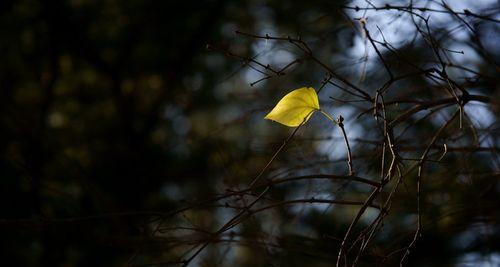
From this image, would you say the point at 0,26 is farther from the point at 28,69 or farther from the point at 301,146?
the point at 301,146

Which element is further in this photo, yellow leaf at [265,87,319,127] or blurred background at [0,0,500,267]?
blurred background at [0,0,500,267]

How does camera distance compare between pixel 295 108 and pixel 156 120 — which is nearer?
pixel 295 108

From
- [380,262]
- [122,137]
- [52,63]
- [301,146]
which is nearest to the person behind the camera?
[380,262]

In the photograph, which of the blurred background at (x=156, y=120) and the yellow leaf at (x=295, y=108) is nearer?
the yellow leaf at (x=295, y=108)

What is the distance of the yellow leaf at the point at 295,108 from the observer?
131 centimetres

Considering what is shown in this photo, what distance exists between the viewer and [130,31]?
3.74 metres

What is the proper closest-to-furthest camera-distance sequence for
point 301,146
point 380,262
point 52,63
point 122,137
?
1. point 380,262
2. point 301,146
3. point 52,63
4. point 122,137

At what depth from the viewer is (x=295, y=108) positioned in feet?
4.33

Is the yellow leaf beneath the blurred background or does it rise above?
beneath

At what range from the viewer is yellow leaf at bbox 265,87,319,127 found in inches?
51.7

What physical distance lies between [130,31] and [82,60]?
34 centimetres

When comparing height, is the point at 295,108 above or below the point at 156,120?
below

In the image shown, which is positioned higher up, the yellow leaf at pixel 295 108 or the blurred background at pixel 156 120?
the blurred background at pixel 156 120

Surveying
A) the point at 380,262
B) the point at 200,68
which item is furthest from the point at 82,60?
the point at 380,262
